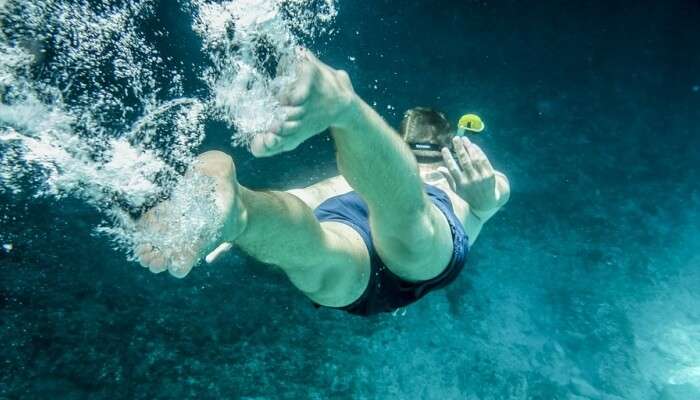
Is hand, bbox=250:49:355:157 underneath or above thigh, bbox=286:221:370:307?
above

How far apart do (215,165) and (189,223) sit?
29cm

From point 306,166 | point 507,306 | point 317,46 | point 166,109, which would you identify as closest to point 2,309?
point 166,109

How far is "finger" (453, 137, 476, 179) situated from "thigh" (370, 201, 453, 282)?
48 centimetres

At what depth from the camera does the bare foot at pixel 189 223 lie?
134 cm

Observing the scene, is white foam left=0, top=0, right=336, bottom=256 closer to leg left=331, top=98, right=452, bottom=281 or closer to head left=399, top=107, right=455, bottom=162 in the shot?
leg left=331, top=98, right=452, bottom=281

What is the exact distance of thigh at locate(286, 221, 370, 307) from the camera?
6.94 feet

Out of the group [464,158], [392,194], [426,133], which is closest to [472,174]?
[464,158]

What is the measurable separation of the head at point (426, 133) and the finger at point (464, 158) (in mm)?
416

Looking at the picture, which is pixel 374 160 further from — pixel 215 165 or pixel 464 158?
pixel 464 158

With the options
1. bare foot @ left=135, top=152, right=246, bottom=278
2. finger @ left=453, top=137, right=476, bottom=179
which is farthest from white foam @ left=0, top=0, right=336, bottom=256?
finger @ left=453, top=137, right=476, bottom=179

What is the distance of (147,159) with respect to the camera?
2219 millimetres

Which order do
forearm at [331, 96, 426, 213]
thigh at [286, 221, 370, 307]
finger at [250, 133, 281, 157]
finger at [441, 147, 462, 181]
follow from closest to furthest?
1. finger at [250, 133, 281, 157]
2. forearm at [331, 96, 426, 213]
3. thigh at [286, 221, 370, 307]
4. finger at [441, 147, 462, 181]

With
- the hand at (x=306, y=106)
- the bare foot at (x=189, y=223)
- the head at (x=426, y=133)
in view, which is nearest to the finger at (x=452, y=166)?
the head at (x=426, y=133)

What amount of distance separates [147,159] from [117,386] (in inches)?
154
